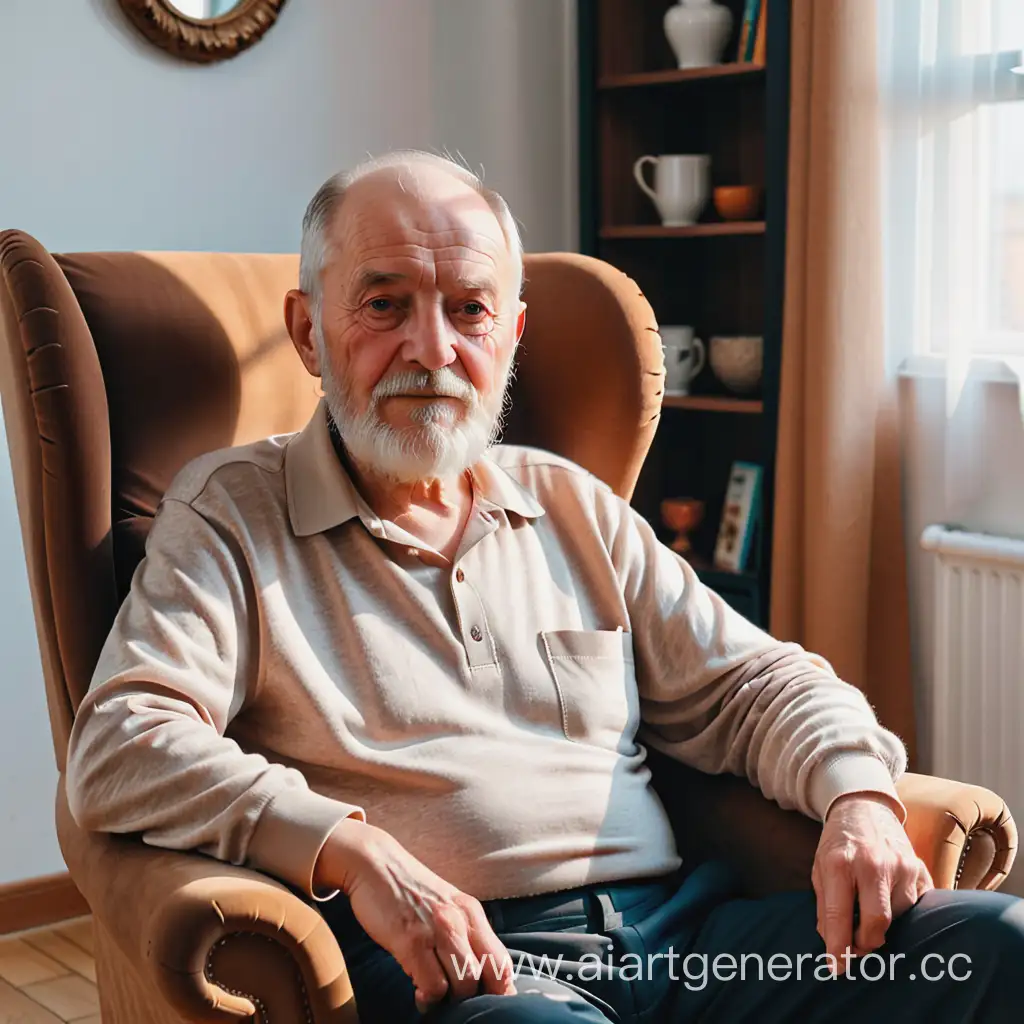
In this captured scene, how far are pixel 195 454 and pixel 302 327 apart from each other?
20cm

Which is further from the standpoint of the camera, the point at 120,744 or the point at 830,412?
the point at 830,412

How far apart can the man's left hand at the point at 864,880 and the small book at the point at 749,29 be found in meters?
1.83

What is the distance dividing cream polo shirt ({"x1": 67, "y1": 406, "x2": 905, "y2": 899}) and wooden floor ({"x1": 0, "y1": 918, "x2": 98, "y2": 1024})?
104cm

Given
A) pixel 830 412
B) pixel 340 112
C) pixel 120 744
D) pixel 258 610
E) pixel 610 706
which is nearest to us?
pixel 120 744

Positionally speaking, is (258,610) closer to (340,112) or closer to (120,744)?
(120,744)

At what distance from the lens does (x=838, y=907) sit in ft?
4.32

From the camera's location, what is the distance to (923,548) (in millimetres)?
2547

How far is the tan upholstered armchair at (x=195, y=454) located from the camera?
1.14 metres

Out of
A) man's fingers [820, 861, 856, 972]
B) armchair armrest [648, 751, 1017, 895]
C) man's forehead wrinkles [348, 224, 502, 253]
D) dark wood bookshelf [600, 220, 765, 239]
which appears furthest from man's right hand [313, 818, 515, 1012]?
dark wood bookshelf [600, 220, 765, 239]

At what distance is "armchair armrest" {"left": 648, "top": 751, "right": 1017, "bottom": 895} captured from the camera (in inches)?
55.2

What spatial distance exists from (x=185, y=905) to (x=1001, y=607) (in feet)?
5.59

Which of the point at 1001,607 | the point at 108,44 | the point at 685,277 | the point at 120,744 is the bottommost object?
the point at 1001,607

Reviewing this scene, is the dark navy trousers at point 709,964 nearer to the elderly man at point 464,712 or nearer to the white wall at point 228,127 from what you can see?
the elderly man at point 464,712

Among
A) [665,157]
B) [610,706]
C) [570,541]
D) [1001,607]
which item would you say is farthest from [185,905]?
[665,157]
